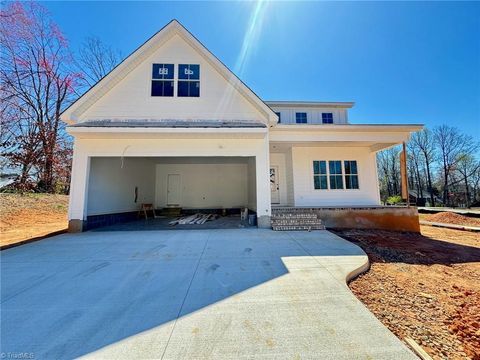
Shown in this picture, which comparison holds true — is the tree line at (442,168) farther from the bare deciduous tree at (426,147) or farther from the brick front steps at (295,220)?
the brick front steps at (295,220)

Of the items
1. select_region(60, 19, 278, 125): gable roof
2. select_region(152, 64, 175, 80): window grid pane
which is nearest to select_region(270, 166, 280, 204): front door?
select_region(60, 19, 278, 125): gable roof

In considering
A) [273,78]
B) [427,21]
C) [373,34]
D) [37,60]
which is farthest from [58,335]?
[37,60]

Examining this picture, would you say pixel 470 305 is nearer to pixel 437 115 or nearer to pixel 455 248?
pixel 455 248

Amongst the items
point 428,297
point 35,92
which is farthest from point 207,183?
point 35,92

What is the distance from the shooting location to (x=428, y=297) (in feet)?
10.1

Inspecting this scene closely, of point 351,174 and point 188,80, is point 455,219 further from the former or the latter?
point 188,80

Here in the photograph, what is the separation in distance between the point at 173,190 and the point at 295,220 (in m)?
8.36

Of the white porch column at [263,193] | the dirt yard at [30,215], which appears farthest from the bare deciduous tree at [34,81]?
the white porch column at [263,193]

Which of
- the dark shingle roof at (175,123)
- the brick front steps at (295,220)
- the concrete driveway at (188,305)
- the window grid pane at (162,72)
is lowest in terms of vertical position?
the concrete driveway at (188,305)

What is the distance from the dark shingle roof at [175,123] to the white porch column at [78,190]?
1.22 metres

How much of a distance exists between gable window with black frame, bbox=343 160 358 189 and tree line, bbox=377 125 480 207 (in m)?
22.8

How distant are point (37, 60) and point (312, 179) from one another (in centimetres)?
1908

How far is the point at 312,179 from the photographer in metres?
10.2

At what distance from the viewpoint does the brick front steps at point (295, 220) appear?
749 cm
